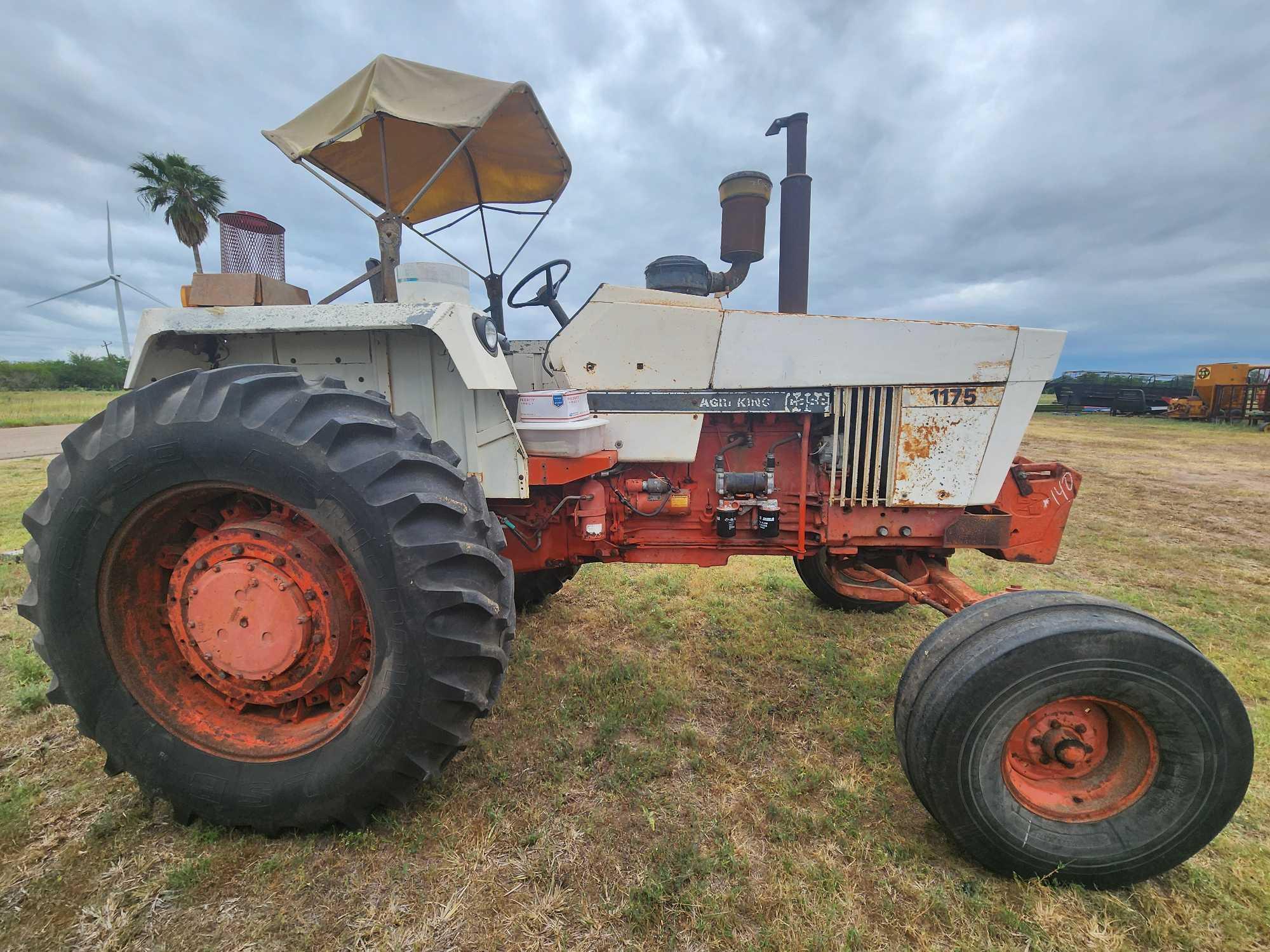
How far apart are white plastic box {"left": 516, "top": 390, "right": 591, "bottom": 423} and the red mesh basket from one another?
3.63 feet

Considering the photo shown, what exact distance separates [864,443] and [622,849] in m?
1.75

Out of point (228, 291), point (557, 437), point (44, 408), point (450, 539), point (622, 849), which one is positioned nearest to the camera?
point (450, 539)

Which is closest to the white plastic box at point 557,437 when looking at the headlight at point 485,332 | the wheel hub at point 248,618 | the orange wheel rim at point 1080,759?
the headlight at point 485,332

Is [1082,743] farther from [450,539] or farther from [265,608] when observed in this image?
[265,608]

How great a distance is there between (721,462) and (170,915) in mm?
2241

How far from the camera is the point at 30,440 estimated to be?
13.9 meters

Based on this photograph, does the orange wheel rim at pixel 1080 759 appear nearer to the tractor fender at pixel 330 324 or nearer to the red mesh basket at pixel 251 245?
the tractor fender at pixel 330 324

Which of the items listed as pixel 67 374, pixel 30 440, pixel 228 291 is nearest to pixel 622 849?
pixel 228 291

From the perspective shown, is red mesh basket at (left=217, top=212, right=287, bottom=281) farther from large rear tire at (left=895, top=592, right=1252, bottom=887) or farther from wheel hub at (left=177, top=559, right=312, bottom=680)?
large rear tire at (left=895, top=592, right=1252, bottom=887)

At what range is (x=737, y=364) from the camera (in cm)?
244

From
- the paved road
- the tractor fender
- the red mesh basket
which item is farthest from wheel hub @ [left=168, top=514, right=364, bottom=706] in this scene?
the paved road

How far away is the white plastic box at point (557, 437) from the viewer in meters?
2.26

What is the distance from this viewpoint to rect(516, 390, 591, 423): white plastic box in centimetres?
232

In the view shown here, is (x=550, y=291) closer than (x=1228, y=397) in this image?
Yes
